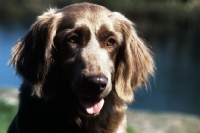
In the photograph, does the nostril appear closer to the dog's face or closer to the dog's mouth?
the dog's face

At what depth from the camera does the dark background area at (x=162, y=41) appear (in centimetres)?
2112

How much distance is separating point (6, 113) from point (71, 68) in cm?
626

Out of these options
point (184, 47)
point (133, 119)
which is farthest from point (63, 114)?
point (184, 47)

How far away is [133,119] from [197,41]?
23.6 metres

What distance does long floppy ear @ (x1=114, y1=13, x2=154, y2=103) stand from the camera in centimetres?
588

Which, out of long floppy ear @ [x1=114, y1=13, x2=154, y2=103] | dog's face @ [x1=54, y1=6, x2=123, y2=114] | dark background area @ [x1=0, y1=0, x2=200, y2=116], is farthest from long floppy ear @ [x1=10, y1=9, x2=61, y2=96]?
dark background area @ [x1=0, y1=0, x2=200, y2=116]

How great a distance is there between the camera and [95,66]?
5.26 metres

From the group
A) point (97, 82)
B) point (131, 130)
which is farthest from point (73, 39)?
point (131, 130)

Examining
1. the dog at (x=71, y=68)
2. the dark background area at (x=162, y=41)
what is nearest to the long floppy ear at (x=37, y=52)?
the dog at (x=71, y=68)

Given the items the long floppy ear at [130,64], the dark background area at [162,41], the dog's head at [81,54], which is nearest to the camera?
the dog's head at [81,54]

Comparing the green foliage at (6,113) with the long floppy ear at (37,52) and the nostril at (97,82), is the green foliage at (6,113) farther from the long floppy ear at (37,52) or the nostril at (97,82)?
the nostril at (97,82)

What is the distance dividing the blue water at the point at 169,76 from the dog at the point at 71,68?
9.52 m

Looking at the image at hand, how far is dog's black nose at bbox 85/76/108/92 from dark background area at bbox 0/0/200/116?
238 centimetres

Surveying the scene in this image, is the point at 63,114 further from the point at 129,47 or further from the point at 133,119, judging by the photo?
the point at 133,119
